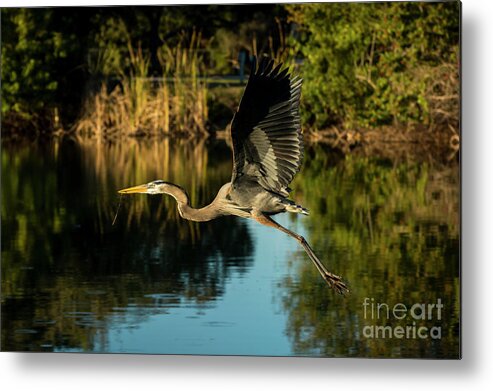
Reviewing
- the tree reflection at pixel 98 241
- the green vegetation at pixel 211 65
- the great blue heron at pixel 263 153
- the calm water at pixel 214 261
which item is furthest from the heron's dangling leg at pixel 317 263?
the green vegetation at pixel 211 65

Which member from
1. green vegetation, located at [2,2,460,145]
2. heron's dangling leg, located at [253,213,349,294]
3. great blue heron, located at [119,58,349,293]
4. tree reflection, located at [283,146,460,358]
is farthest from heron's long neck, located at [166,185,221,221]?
green vegetation, located at [2,2,460,145]

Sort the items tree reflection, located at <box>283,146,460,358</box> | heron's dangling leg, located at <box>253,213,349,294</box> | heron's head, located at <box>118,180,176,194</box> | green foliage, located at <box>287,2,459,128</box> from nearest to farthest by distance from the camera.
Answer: heron's dangling leg, located at <box>253,213,349,294</box>
heron's head, located at <box>118,180,176,194</box>
tree reflection, located at <box>283,146,460,358</box>
green foliage, located at <box>287,2,459,128</box>

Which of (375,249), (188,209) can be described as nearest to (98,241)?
(375,249)

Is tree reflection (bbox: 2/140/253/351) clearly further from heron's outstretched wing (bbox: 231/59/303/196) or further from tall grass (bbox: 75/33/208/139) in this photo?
heron's outstretched wing (bbox: 231/59/303/196)

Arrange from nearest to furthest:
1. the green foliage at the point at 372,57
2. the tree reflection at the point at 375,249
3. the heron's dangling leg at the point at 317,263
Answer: the heron's dangling leg at the point at 317,263
the tree reflection at the point at 375,249
the green foliage at the point at 372,57

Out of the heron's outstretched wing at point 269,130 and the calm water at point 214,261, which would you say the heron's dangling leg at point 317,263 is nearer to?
the heron's outstretched wing at point 269,130

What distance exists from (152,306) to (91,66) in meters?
5.99

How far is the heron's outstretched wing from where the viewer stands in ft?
23.7

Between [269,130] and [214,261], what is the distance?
9.95ft

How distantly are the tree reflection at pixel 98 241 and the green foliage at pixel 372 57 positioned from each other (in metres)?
1.31

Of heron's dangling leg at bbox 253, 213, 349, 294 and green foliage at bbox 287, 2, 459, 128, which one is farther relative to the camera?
green foliage at bbox 287, 2, 459, 128

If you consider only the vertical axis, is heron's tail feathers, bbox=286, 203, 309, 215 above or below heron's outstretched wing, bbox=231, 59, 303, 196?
below

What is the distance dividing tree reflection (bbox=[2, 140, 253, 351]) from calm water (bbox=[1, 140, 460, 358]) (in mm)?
18

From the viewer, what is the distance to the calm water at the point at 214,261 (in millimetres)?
7984
